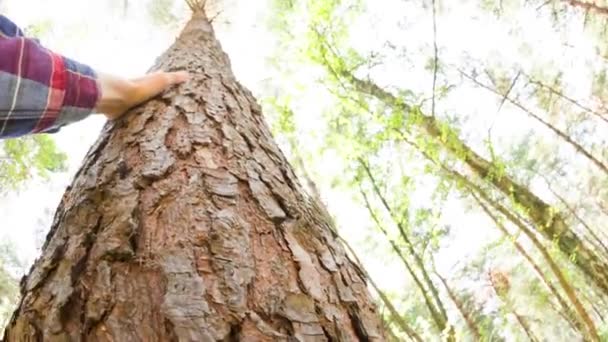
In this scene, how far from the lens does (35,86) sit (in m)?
0.94

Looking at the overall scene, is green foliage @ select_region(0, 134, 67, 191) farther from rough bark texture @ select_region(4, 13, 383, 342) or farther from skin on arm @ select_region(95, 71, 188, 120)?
rough bark texture @ select_region(4, 13, 383, 342)

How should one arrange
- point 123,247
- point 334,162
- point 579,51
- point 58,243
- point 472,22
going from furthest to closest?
point 472,22, point 579,51, point 334,162, point 58,243, point 123,247

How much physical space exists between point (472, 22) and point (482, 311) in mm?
1820

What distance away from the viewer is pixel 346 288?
2.79 feet

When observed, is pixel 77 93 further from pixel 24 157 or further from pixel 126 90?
pixel 24 157

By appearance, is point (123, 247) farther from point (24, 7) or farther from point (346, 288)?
point (24, 7)

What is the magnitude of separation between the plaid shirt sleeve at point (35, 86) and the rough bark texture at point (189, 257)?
124 millimetres

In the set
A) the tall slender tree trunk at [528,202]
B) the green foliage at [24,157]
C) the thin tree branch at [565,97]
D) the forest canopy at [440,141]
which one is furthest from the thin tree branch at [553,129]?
the green foliage at [24,157]

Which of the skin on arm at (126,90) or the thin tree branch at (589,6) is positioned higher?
the thin tree branch at (589,6)

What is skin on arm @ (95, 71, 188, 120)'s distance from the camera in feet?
3.86

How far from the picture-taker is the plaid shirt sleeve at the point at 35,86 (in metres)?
0.90

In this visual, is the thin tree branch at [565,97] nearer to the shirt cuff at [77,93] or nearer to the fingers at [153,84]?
the fingers at [153,84]

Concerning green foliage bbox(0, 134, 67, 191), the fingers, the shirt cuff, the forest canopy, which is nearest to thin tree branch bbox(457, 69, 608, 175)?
the forest canopy

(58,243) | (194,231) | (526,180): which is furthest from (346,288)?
(526,180)
